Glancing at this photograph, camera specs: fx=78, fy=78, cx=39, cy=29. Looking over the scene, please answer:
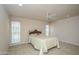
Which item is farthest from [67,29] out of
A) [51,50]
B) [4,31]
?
[4,31]

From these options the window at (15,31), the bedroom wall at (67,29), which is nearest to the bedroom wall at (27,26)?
the window at (15,31)

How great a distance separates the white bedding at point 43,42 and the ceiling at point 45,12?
40cm

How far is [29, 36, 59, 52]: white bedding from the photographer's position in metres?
1.55

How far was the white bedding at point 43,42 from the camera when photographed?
1.55 m

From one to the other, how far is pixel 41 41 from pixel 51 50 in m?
0.26

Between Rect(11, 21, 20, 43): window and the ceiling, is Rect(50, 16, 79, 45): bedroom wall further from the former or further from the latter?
Rect(11, 21, 20, 43): window

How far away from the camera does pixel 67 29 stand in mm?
1673

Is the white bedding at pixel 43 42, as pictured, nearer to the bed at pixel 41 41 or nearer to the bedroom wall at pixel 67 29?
the bed at pixel 41 41

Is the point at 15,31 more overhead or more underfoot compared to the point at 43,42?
more overhead

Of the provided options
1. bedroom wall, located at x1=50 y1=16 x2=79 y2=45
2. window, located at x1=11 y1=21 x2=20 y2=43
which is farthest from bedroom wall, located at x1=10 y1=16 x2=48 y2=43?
bedroom wall, located at x1=50 y1=16 x2=79 y2=45

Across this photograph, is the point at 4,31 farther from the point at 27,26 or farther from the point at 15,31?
the point at 27,26

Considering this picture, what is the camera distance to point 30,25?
1642mm
